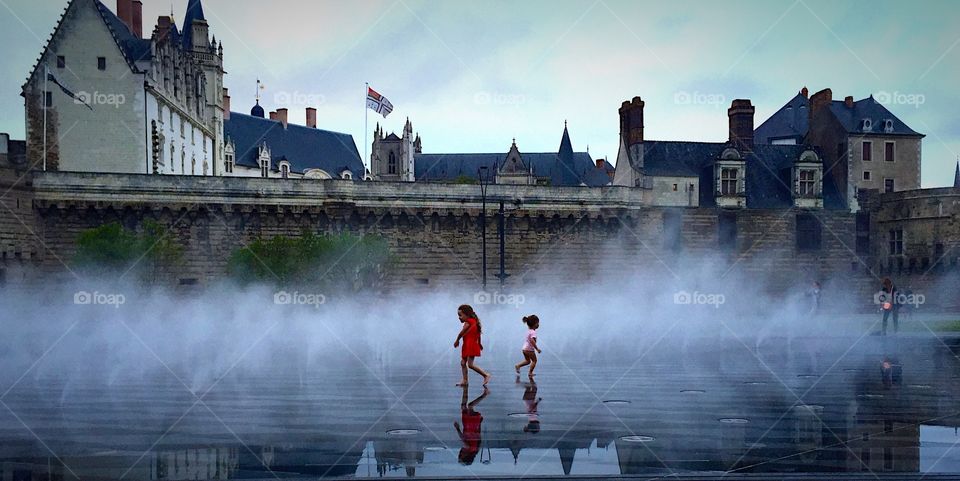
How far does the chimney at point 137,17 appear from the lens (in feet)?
199

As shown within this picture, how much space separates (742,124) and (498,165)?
196 feet

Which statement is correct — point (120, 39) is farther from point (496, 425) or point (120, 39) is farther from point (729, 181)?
point (496, 425)

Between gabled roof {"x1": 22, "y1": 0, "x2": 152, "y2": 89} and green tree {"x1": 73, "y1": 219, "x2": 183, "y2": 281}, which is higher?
gabled roof {"x1": 22, "y1": 0, "x2": 152, "y2": 89}

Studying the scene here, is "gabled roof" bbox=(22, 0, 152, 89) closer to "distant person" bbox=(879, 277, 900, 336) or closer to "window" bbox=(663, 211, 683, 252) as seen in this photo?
"window" bbox=(663, 211, 683, 252)

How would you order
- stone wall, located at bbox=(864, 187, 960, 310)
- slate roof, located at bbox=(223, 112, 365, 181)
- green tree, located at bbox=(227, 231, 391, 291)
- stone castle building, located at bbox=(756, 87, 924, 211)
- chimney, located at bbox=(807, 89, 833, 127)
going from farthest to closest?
slate roof, located at bbox=(223, 112, 365, 181), chimney, located at bbox=(807, 89, 833, 127), stone castle building, located at bbox=(756, 87, 924, 211), stone wall, located at bbox=(864, 187, 960, 310), green tree, located at bbox=(227, 231, 391, 291)

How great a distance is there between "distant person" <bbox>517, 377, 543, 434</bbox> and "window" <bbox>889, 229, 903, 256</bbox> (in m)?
42.5

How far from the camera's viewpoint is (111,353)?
2422 centimetres

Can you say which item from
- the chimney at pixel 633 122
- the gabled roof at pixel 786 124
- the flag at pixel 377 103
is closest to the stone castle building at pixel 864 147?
the chimney at pixel 633 122

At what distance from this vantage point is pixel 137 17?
6106 cm

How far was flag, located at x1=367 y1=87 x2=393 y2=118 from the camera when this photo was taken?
69.4 meters

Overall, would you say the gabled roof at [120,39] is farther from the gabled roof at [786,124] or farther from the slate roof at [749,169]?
the gabled roof at [786,124]

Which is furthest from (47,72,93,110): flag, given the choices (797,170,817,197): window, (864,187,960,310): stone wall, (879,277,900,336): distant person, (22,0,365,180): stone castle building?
(864,187,960,310): stone wall

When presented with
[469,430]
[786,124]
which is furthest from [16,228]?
[786,124]

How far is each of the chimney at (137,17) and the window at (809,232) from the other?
143 feet
